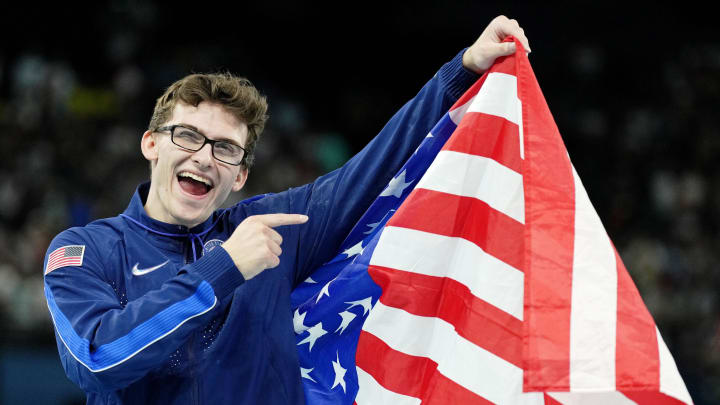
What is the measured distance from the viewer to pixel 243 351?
268 cm

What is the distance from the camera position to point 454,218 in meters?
2.75

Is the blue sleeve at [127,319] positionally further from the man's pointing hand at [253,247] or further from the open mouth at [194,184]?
the open mouth at [194,184]

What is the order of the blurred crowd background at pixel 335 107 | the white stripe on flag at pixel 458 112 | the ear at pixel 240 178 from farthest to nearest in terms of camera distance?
1. the blurred crowd background at pixel 335 107
2. the ear at pixel 240 178
3. the white stripe on flag at pixel 458 112

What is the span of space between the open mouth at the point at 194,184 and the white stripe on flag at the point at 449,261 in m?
0.58

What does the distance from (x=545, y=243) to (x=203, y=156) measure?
3.57ft

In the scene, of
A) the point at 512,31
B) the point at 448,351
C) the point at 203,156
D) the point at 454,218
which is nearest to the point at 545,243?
the point at 454,218

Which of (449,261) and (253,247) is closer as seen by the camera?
(253,247)

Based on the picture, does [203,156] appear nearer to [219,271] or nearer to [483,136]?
[219,271]

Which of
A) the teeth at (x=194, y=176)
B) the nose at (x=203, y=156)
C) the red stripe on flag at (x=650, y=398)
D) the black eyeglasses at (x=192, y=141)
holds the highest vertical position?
the black eyeglasses at (x=192, y=141)

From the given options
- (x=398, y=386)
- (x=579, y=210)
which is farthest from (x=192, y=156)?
(x=579, y=210)

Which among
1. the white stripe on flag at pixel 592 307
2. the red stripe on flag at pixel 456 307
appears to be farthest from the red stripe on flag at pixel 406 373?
the white stripe on flag at pixel 592 307

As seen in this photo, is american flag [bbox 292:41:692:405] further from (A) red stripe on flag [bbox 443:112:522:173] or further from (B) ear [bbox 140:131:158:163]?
(B) ear [bbox 140:131:158:163]

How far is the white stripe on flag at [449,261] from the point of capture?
2559 mm

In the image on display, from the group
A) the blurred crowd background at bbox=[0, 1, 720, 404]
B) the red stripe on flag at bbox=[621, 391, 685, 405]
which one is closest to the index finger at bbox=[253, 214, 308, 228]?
the red stripe on flag at bbox=[621, 391, 685, 405]
